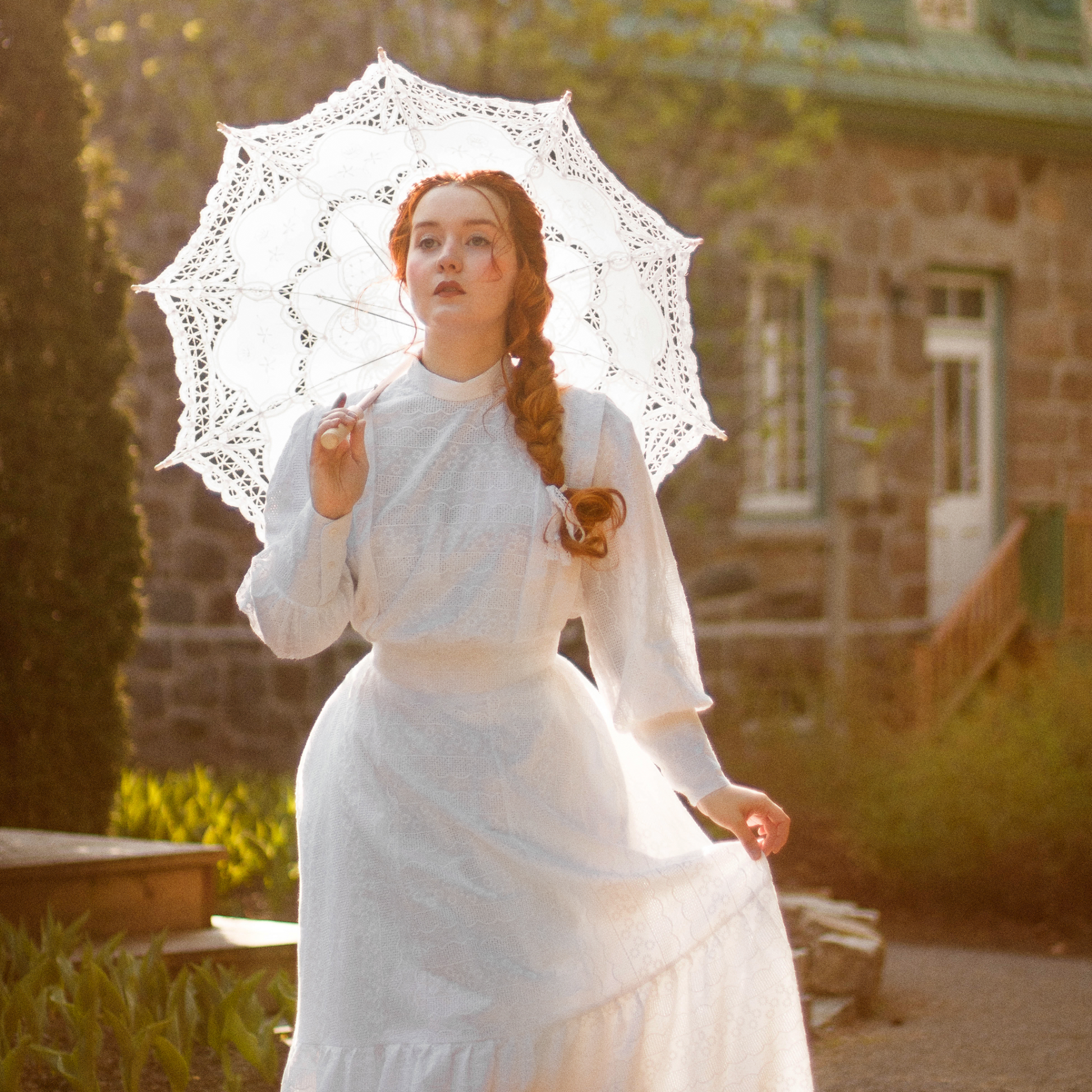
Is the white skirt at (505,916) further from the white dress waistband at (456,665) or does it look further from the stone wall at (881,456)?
the stone wall at (881,456)

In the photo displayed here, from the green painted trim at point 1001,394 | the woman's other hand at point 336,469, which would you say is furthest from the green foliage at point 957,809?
the green painted trim at point 1001,394

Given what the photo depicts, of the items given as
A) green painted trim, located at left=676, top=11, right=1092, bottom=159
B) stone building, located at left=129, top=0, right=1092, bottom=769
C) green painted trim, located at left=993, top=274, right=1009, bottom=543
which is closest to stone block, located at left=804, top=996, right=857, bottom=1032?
stone building, located at left=129, top=0, right=1092, bottom=769

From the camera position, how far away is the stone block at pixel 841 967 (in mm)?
5230

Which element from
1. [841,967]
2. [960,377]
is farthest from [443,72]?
[841,967]

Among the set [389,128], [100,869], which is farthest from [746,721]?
[389,128]

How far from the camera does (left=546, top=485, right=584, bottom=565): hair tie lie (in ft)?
8.86

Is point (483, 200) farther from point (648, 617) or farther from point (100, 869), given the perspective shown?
point (100, 869)

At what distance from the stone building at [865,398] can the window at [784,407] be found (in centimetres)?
2

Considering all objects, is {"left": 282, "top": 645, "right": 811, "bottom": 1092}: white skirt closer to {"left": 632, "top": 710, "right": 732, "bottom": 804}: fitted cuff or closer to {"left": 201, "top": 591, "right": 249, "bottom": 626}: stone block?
{"left": 632, "top": 710, "right": 732, "bottom": 804}: fitted cuff

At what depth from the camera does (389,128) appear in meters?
3.25

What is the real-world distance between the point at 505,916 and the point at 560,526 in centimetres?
64

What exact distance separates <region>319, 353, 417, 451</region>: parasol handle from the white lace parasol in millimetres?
152

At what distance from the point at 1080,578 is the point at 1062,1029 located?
785cm

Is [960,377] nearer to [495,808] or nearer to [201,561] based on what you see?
[201,561]
